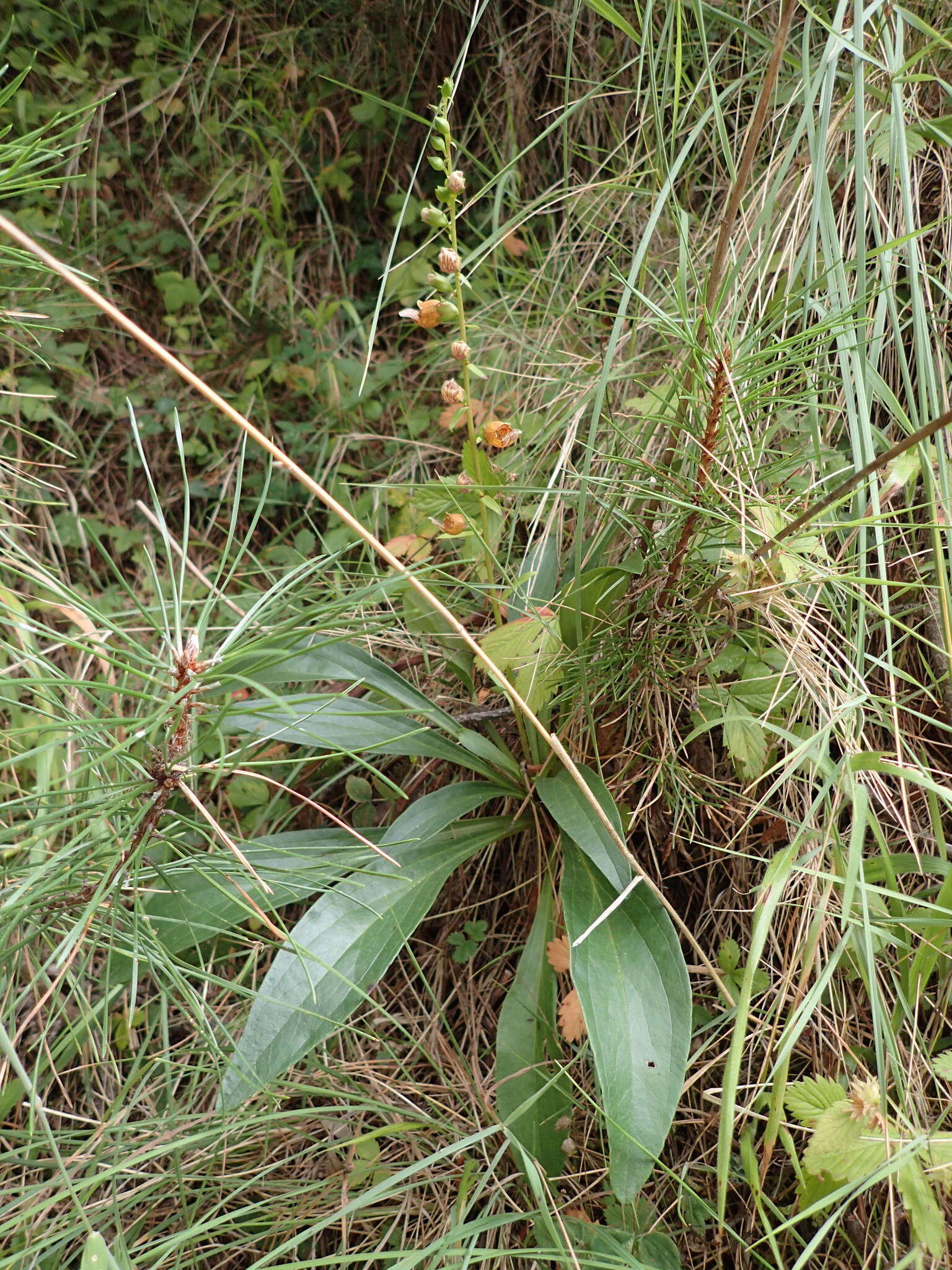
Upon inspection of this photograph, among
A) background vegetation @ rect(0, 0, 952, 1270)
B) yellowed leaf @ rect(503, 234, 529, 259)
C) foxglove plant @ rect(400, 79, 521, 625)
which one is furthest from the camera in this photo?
yellowed leaf @ rect(503, 234, 529, 259)

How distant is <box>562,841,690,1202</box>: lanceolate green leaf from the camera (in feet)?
3.11

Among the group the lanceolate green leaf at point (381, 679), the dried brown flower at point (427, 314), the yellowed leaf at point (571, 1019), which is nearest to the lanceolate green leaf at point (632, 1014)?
the yellowed leaf at point (571, 1019)

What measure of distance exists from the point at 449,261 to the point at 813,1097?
97 cm

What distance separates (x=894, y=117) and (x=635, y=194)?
0.58 m

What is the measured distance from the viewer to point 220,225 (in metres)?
2.08

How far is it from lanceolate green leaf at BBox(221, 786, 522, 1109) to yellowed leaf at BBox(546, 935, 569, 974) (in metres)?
0.15

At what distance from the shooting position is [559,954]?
1211 millimetres

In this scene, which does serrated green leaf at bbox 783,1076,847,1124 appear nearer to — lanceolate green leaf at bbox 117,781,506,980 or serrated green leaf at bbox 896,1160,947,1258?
serrated green leaf at bbox 896,1160,947,1258

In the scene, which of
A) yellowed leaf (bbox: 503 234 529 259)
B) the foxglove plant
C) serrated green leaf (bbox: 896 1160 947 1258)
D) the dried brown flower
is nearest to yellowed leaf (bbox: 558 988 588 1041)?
serrated green leaf (bbox: 896 1160 947 1258)

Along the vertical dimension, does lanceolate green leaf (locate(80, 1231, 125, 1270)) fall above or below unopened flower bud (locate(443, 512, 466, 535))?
below

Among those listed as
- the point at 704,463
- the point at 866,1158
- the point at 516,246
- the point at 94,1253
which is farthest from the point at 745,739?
the point at 516,246

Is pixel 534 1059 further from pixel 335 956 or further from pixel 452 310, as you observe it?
pixel 452 310

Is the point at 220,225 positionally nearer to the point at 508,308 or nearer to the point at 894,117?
the point at 508,308

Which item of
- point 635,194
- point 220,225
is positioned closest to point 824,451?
point 635,194
